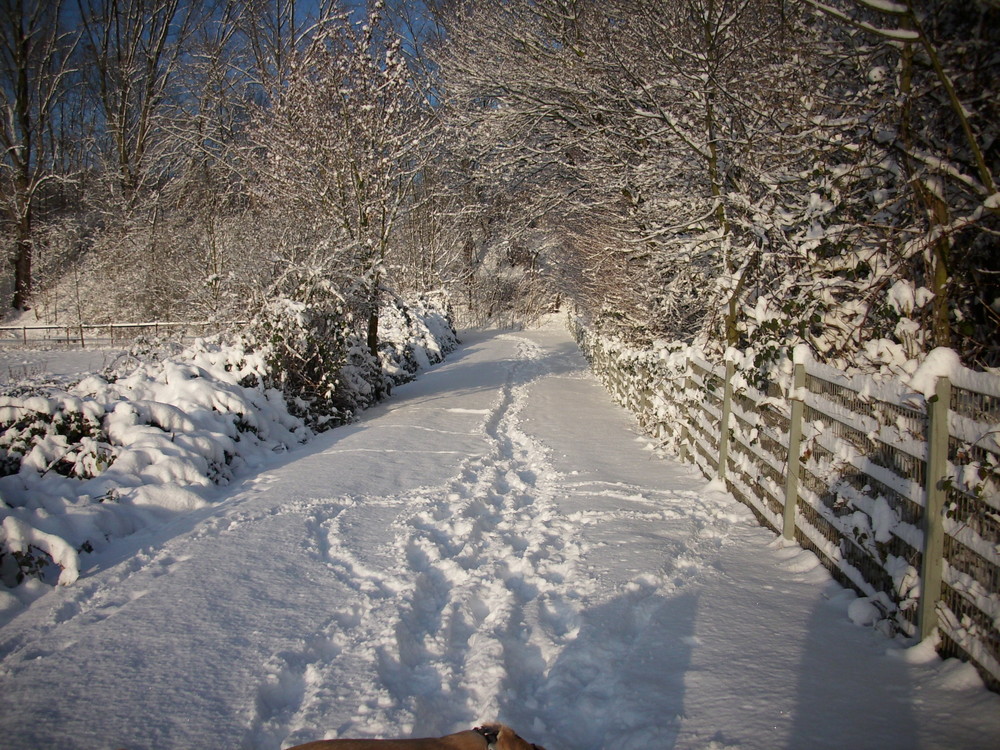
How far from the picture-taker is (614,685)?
272 cm

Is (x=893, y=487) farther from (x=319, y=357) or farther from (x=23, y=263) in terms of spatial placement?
(x=23, y=263)

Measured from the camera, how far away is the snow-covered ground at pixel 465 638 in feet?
7.92

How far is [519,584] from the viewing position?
382cm

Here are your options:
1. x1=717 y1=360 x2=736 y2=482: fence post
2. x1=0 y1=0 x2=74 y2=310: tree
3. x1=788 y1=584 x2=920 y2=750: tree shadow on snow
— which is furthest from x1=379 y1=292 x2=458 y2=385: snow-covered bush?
x1=0 y1=0 x2=74 y2=310: tree

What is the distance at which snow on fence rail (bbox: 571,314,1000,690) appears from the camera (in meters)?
2.35

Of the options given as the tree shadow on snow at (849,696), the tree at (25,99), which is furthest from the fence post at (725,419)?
the tree at (25,99)

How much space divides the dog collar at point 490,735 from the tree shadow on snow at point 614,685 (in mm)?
678

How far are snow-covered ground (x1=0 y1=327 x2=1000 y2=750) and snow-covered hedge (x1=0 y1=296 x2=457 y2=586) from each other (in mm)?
281

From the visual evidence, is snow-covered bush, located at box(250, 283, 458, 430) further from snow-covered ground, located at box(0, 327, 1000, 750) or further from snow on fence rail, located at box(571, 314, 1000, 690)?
snow on fence rail, located at box(571, 314, 1000, 690)

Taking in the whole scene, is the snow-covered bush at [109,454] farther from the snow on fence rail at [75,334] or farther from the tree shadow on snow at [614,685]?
the snow on fence rail at [75,334]

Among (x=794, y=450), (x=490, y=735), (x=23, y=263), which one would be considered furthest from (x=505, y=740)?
(x=23, y=263)

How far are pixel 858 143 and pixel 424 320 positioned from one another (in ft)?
59.6

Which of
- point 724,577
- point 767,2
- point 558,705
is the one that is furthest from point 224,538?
point 767,2

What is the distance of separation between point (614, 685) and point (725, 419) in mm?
3594
